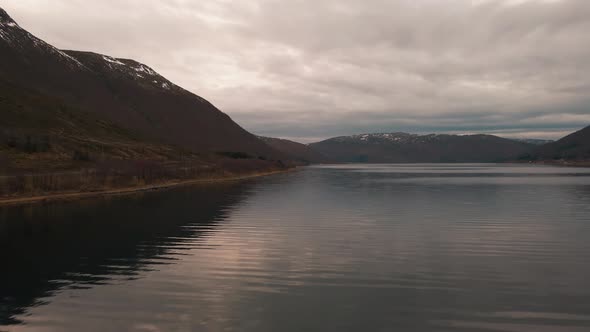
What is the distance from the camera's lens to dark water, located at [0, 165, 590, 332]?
1549cm

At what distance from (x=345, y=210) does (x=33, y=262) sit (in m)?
34.5

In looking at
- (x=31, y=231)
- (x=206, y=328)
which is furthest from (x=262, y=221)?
(x=206, y=328)

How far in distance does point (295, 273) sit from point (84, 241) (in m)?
18.9

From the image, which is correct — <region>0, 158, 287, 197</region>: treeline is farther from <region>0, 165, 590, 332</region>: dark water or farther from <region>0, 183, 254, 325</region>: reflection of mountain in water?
<region>0, 165, 590, 332</region>: dark water

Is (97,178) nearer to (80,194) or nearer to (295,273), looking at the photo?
(80,194)

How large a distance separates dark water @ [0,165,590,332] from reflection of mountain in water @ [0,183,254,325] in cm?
13

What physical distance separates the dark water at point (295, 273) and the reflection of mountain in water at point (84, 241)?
13cm

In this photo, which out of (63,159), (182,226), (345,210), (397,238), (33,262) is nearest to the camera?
(33,262)

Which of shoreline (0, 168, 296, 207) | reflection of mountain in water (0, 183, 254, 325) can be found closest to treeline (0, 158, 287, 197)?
shoreline (0, 168, 296, 207)

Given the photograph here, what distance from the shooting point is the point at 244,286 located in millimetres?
19531

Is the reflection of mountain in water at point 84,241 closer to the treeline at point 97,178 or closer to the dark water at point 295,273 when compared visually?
the dark water at point 295,273

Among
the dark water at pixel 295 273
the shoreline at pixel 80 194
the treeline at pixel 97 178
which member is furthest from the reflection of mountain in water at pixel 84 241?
the treeline at pixel 97 178

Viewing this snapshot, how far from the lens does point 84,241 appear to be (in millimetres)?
31406

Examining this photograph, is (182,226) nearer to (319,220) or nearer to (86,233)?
(86,233)
